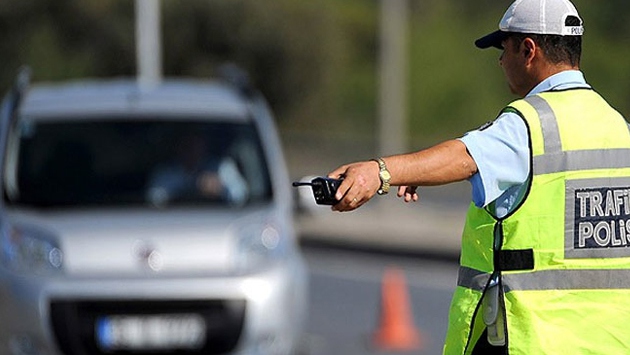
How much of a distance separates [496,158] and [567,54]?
43 cm

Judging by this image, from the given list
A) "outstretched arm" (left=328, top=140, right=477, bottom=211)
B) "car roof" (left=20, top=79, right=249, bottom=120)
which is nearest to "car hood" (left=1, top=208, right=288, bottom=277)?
"car roof" (left=20, top=79, right=249, bottom=120)

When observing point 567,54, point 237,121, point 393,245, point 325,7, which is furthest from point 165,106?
point 325,7

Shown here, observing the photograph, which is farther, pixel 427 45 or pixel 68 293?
pixel 427 45

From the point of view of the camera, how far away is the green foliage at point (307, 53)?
3844 cm

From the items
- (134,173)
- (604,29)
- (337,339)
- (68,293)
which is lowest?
(337,339)

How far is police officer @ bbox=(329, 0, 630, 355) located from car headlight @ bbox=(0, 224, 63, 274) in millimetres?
4172

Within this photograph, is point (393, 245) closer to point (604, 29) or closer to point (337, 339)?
point (337, 339)

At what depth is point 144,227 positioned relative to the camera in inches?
331

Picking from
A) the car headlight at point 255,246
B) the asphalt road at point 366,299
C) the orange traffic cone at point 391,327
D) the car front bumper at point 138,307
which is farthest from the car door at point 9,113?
the orange traffic cone at point 391,327

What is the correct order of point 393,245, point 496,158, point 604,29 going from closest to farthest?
1. point 496,158
2. point 393,245
3. point 604,29

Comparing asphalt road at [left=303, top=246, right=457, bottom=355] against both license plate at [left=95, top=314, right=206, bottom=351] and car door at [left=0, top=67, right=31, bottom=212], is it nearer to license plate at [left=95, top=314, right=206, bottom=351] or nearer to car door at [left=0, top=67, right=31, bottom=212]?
license plate at [left=95, top=314, right=206, bottom=351]

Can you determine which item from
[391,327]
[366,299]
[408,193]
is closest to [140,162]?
[391,327]

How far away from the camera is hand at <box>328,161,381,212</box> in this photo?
13.0ft

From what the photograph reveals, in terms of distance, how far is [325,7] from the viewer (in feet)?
139
